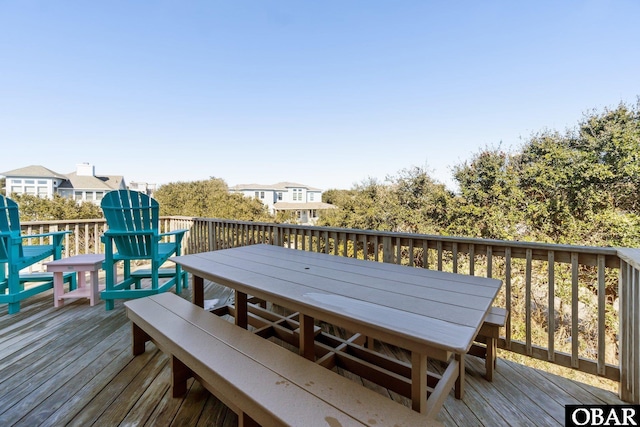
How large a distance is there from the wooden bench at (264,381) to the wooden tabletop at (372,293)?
0.24m

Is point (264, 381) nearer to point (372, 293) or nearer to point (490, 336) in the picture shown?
point (372, 293)

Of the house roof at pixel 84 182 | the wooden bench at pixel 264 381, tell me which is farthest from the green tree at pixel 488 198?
the house roof at pixel 84 182

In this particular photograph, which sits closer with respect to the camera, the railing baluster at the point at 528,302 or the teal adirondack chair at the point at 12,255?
the railing baluster at the point at 528,302

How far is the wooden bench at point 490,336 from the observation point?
169 centimetres

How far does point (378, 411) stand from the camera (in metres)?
0.93

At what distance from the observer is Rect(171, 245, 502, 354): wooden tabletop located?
923 mm

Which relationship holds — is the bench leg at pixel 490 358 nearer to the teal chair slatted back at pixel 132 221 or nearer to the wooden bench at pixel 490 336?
the wooden bench at pixel 490 336

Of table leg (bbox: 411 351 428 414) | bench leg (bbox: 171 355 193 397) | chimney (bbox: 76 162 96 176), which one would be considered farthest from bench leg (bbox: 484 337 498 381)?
chimney (bbox: 76 162 96 176)

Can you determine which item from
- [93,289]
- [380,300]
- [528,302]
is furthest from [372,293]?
[93,289]

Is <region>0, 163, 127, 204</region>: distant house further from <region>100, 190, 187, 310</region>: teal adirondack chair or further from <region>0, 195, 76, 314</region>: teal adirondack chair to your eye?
<region>100, 190, 187, 310</region>: teal adirondack chair

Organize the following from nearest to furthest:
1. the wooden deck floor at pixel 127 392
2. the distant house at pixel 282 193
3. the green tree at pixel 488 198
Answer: the wooden deck floor at pixel 127 392 < the green tree at pixel 488 198 < the distant house at pixel 282 193

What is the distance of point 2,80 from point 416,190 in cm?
1597

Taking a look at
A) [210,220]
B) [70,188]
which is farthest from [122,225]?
[70,188]

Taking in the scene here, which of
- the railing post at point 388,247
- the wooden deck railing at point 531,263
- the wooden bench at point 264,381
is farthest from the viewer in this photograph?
the railing post at point 388,247
